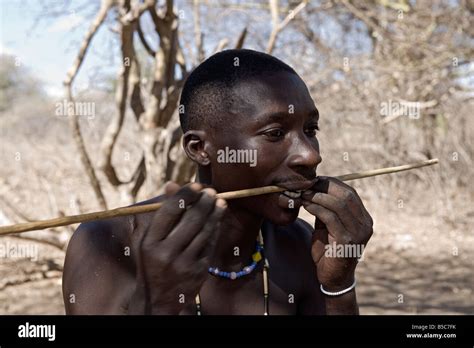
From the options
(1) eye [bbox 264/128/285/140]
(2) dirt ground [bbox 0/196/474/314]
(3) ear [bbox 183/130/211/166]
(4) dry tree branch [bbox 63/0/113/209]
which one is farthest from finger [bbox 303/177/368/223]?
(2) dirt ground [bbox 0/196/474/314]

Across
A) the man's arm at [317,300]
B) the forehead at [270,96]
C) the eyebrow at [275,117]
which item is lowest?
the man's arm at [317,300]

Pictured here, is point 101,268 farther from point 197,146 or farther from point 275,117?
point 275,117

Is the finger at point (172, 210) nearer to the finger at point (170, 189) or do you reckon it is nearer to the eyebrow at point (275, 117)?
the finger at point (170, 189)

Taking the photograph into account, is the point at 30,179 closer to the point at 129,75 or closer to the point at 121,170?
the point at 121,170

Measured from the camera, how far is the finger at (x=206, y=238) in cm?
117

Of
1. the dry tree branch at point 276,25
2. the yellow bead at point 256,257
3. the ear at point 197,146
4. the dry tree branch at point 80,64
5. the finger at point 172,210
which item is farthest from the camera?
the dry tree branch at point 276,25

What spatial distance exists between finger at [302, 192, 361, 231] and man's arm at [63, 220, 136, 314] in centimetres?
51

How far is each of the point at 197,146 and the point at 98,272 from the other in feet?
1.39

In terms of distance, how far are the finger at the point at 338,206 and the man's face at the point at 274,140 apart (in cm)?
4

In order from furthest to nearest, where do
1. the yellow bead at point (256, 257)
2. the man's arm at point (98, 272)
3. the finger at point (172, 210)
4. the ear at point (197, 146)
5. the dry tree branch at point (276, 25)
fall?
the dry tree branch at point (276, 25), the yellow bead at point (256, 257), the ear at point (197, 146), the man's arm at point (98, 272), the finger at point (172, 210)

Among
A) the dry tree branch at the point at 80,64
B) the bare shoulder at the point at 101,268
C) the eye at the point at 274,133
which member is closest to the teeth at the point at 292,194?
the eye at the point at 274,133

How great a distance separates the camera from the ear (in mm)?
1672

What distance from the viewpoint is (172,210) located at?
1139 mm
